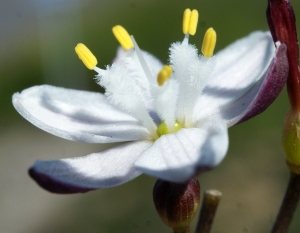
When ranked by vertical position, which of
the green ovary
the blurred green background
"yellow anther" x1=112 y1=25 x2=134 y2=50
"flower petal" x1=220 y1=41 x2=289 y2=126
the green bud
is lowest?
the blurred green background

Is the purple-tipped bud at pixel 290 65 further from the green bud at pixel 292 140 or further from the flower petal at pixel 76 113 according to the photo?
the flower petal at pixel 76 113

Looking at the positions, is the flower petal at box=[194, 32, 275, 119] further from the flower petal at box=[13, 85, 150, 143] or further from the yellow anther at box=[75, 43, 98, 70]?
the yellow anther at box=[75, 43, 98, 70]

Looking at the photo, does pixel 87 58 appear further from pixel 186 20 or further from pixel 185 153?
pixel 185 153

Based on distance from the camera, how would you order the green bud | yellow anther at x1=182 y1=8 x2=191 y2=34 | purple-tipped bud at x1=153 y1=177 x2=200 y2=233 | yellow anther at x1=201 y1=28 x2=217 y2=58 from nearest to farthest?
purple-tipped bud at x1=153 y1=177 x2=200 y2=233, the green bud, yellow anther at x1=201 y1=28 x2=217 y2=58, yellow anther at x1=182 y1=8 x2=191 y2=34

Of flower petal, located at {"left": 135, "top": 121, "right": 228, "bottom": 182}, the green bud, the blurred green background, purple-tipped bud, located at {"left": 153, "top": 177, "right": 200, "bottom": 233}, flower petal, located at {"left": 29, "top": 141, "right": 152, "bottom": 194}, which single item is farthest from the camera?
the blurred green background

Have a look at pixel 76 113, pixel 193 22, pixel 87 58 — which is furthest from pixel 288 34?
pixel 76 113

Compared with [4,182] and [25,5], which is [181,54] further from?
[25,5]

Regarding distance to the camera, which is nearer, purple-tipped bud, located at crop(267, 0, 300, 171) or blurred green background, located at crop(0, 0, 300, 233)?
purple-tipped bud, located at crop(267, 0, 300, 171)

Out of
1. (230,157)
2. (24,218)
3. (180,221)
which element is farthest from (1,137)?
(180,221)

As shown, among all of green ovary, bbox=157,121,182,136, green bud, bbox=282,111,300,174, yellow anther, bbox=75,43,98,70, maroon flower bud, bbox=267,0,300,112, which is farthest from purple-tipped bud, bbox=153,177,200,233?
yellow anther, bbox=75,43,98,70
